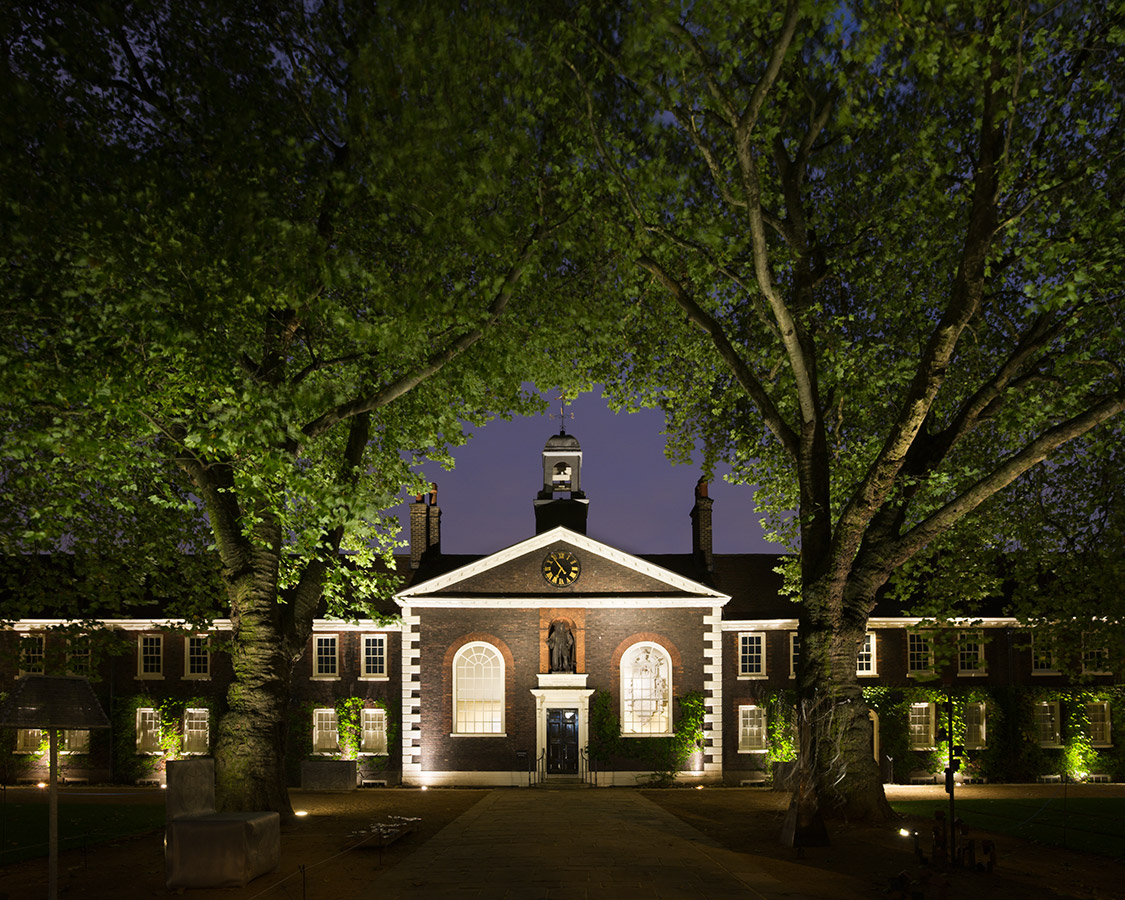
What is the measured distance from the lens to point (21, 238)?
1167cm

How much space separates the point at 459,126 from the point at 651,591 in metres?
20.2

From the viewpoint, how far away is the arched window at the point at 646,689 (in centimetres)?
3166

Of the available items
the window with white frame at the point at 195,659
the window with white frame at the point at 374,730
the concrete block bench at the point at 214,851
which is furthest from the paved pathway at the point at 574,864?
the window with white frame at the point at 195,659

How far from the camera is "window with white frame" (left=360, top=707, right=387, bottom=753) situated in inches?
Result: 1253

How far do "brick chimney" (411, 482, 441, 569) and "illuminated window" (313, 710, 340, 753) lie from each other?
6234 millimetres

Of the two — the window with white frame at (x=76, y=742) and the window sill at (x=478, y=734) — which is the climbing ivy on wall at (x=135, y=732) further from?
the window sill at (x=478, y=734)

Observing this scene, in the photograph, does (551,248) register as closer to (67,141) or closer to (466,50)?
(466,50)

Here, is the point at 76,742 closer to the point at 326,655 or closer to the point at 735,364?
the point at 326,655

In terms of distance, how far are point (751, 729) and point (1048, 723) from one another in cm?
1088

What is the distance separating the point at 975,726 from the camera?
32.8m

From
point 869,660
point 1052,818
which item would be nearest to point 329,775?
point 869,660

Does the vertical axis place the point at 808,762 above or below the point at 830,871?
above

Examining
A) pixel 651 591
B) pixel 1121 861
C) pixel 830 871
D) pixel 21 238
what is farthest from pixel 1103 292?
pixel 651 591

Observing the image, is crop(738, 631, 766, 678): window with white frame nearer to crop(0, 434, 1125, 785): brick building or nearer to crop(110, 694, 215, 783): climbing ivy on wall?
crop(0, 434, 1125, 785): brick building
